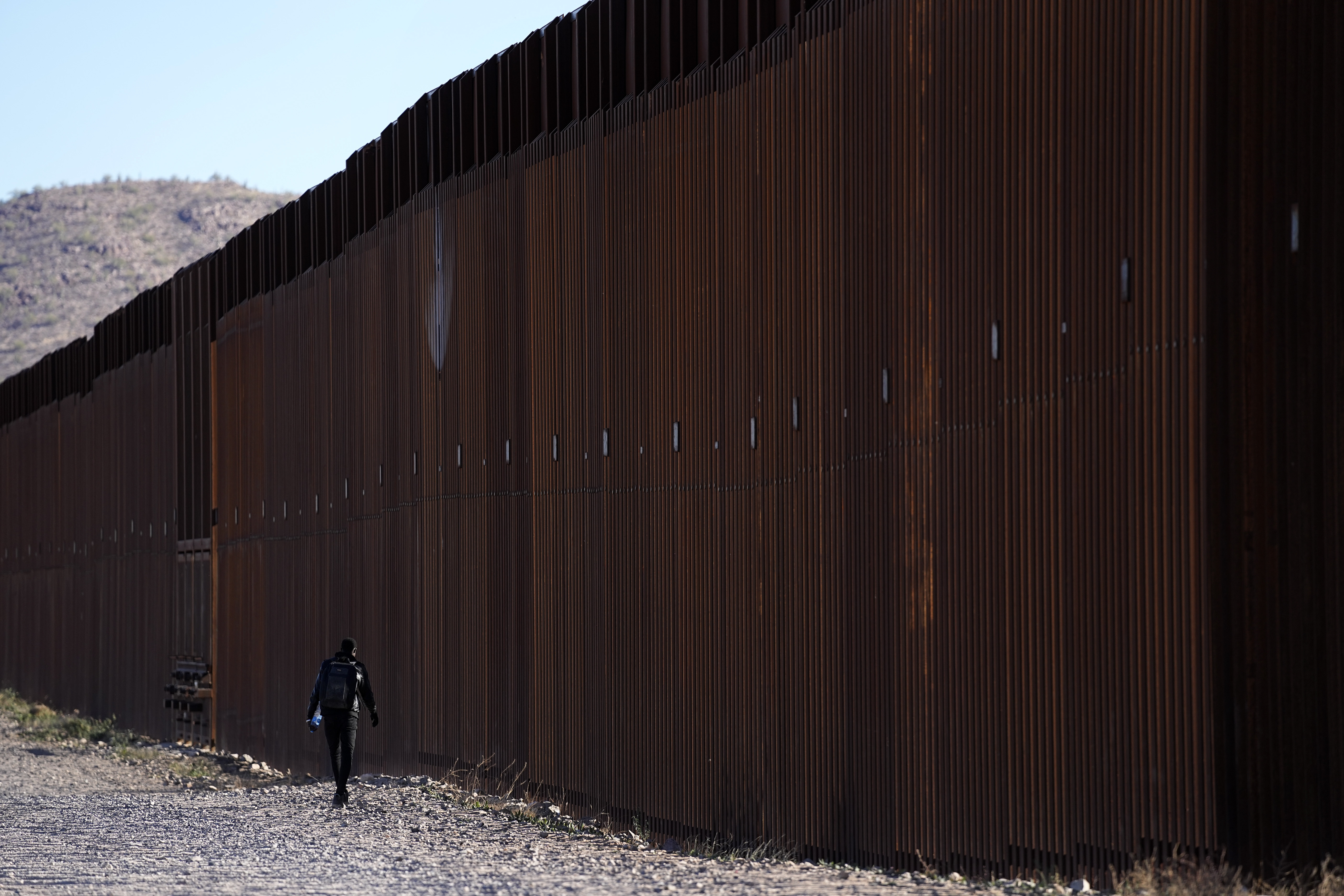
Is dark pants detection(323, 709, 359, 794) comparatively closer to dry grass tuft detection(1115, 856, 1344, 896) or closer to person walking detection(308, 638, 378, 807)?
person walking detection(308, 638, 378, 807)

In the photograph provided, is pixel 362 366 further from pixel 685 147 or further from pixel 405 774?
pixel 685 147

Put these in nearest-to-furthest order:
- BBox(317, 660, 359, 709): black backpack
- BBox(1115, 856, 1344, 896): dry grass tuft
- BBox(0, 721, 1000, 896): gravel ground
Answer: BBox(1115, 856, 1344, 896): dry grass tuft
BBox(0, 721, 1000, 896): gravel ground
BBox(317, 660, 359, 709): black backpack

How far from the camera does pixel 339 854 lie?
1362 cm

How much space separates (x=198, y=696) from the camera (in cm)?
3194

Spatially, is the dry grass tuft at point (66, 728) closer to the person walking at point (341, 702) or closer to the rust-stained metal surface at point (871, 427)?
the rust-stained metal surface at point (871, 427)

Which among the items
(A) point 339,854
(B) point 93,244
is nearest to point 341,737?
(A) point 339,854

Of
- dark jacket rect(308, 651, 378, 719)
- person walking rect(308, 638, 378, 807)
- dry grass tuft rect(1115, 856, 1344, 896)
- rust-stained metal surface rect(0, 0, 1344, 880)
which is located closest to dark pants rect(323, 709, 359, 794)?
person walking rect(308, 638, 378, 807)

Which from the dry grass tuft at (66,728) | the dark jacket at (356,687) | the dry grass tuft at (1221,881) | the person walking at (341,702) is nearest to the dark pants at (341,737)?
the person walking at (341,702)

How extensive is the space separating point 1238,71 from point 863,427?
4.19 m

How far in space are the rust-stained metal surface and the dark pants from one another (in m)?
1.75

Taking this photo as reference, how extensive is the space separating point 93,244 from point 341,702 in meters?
121

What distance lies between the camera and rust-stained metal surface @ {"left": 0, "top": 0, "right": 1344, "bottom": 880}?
9.42 metres

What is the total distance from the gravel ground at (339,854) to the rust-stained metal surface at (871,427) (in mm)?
998

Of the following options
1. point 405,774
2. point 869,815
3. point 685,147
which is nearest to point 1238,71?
point 869,815
